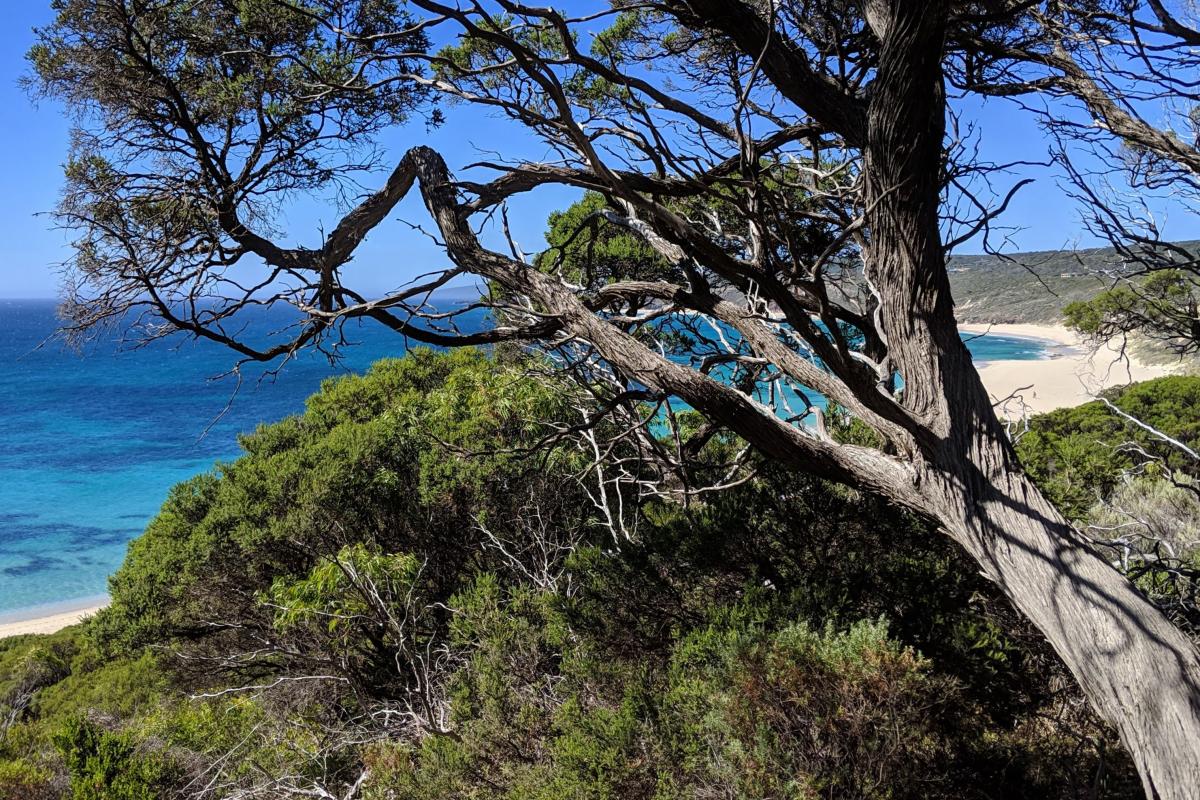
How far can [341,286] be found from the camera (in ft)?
Answer: 12.7

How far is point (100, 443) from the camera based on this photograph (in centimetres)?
3566

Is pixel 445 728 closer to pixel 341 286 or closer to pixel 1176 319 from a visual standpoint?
pixel 341 286

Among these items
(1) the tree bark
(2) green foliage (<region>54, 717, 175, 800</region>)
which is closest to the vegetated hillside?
(1) the tree bark

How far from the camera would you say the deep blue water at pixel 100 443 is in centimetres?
2214

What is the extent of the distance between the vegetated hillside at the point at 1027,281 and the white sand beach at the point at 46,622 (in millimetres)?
20081

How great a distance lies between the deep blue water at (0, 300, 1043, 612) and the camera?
2214 centimetres

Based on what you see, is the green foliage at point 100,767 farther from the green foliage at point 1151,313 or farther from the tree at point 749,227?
the green foliage at point 1151,313

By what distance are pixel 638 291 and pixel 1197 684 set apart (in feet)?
8.62

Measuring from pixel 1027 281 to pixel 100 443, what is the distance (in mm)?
42287

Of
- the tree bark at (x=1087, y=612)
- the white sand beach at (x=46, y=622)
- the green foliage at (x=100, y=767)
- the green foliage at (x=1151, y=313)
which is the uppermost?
the green foliage at (x=1151, y=313)

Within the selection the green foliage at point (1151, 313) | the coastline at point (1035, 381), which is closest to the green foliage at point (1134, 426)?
the coastline at point (1035, 381)

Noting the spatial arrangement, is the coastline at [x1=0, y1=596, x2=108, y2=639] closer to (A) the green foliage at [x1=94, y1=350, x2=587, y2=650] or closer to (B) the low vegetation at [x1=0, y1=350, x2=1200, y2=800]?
(A) the green foliage at [x1=94, y1=350, x2=587, y2=650]

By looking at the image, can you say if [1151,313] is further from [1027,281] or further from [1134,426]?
[1134,426]

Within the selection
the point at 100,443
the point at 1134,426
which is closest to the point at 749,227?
the point at 1134,426
